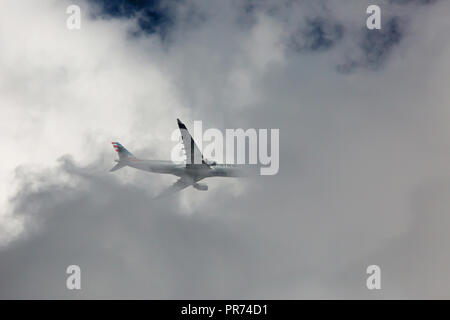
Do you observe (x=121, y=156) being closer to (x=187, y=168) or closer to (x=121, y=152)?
(x=121, y=152)

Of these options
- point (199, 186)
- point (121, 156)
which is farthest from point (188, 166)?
point (121, 156)

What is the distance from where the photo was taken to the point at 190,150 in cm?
10725

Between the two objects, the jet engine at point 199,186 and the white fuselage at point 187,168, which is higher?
the white fuselage at point 187,168

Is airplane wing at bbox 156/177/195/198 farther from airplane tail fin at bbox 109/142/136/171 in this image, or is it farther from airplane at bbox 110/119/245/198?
airplane tail fin at bbox 109/142/136/171

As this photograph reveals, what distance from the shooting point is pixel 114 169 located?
11581 centimetres

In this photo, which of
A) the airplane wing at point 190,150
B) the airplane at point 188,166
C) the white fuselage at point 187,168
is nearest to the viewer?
the airplane wing at point 190,150

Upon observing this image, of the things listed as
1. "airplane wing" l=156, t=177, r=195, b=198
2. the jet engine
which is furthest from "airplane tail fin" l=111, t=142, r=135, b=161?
the jet engine

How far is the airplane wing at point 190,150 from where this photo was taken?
10469 centimetres

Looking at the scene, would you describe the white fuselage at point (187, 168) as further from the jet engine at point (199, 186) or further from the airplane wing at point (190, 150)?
the jet engine at point (199, 186)

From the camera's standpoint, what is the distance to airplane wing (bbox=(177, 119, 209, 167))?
104688mm

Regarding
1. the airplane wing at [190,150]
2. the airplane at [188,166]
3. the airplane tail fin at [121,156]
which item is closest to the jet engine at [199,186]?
the airplane at [188,166]
